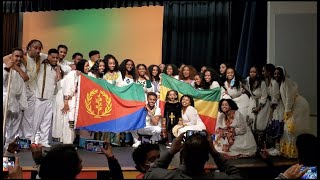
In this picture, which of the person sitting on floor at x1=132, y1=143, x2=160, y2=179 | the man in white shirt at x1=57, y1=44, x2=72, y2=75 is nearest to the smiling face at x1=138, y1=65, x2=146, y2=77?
the man in white shirt at x1=57, y1=44, x2=72, y2=75

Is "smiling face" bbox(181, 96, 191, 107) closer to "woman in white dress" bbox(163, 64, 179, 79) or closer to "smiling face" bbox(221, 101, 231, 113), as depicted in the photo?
"smiling face" bbox(221, 101, 231, 113)

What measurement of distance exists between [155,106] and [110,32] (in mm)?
2771

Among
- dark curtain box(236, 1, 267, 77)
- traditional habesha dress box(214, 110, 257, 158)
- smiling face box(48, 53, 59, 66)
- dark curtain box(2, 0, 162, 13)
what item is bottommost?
traditional habesha dress box(214, 110, 257, 158)

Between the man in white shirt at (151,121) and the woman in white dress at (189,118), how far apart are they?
343mm

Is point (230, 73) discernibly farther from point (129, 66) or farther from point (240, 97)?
point (129, 66)

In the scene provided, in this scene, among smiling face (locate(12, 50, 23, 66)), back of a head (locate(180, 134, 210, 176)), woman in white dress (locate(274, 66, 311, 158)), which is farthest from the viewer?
woman in white dress (locate(274, 66, 311, 158))

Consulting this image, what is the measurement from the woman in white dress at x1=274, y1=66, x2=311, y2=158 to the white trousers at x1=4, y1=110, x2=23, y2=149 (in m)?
3.41

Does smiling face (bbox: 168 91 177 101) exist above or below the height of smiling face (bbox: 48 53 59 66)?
below

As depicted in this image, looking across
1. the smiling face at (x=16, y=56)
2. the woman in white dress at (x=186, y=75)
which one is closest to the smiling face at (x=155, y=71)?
the woman in white dress at (x=186, y=75)

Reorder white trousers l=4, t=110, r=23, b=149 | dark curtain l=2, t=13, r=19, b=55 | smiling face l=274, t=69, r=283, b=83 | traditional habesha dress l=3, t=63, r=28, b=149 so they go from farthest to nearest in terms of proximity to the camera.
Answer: dark curtain l=2, t=13, r=19, b=55 < smiling face l=274, t=69, r=283, b=83 < white trousers l=4, t=110, r=23, b=149 < traditional habesha dress l=3, t=63, r=28, b=149

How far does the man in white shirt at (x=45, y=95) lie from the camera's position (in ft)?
18.7

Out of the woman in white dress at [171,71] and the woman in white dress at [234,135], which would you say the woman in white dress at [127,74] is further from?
the woman in white dress at [234,135]

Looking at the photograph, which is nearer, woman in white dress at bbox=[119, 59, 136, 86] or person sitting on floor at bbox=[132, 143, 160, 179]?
person sitting on floor at bbox=[132, 143, 160, 179]

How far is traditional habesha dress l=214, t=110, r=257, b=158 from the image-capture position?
568 centimetres
